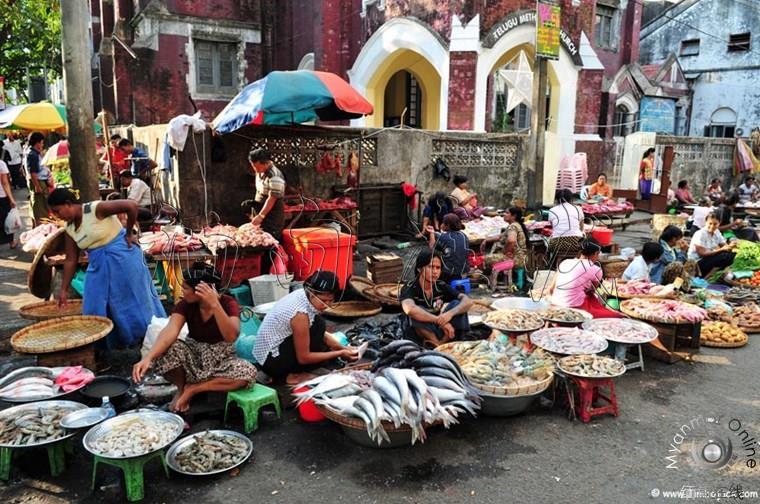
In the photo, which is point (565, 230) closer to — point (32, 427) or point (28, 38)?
point (32, 427)

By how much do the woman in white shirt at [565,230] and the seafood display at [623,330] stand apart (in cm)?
321

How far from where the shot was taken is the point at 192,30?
65.6 feet

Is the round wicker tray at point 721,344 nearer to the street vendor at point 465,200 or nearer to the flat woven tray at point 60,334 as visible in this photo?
the street vendor at point 465,200

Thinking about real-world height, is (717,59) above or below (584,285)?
above

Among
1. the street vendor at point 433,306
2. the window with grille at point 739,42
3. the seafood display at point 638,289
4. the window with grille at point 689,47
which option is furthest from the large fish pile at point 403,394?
the window with grille at point 689,47

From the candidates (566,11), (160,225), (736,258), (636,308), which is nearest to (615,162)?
(566,11)

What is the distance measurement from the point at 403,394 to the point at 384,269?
4.47m

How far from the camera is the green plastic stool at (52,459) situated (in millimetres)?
3668

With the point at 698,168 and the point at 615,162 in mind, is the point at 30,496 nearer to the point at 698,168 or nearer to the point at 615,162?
the point at 615,162

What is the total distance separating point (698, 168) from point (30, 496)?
2243cm

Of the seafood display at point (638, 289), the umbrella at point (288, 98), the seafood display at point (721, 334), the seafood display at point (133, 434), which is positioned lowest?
the seafood display at point (721, 334)

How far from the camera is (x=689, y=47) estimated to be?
30672 millimetres

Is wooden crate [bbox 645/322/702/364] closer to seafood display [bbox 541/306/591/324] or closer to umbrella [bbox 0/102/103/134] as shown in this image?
seafood display [bbox 541/306/591/324]

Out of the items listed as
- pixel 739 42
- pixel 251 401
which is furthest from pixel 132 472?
pixel 739 42
